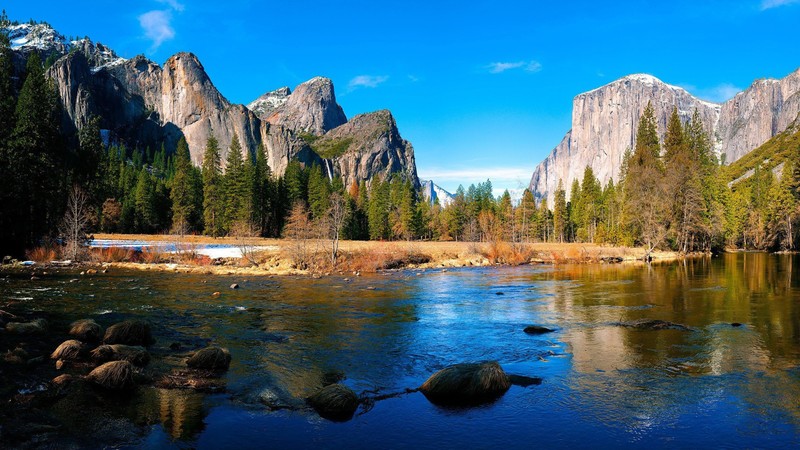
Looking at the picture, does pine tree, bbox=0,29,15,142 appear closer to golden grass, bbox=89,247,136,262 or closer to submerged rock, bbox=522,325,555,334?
golden grass, bbox=89,247,136,262

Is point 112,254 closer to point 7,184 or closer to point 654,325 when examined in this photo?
point 7,184

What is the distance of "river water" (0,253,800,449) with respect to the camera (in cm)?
913

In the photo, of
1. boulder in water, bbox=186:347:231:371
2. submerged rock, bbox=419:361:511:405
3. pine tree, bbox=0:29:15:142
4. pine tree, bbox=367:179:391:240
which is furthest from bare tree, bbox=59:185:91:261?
pine tree, bbox=367:179:391:240

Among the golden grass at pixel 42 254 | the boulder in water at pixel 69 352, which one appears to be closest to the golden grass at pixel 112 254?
the golden grass at pixel 42 254

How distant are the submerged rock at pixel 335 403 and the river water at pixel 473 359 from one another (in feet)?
0.76

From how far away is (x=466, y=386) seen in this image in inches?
445

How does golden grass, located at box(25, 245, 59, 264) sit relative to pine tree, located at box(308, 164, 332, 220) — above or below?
below

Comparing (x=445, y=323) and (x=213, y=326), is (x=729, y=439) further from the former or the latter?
(x=213, y=326)

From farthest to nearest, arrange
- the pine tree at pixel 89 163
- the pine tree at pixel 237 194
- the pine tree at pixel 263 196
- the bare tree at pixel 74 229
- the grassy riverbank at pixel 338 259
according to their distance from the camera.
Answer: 1. the pine tree at pixel 263 196
2. the pine tree at pixel 237 194
3. the pine tree at pixel 89 163
4. the bare tree at pixel 74 229
5. the grassy riverbank at pixel 338 259

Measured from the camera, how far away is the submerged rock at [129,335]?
1485 cm

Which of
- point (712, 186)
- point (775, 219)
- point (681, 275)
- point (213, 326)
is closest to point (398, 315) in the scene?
point (213, 326)

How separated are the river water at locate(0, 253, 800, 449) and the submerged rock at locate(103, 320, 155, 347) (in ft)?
2.81

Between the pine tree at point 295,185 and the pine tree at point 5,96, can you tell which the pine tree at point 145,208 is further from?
the pine tree at point 5,96

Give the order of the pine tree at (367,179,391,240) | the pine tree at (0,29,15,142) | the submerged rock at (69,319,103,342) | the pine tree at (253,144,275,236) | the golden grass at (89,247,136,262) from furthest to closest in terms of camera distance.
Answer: the pine tree at (367,179,391,240) → the pine tree at (253,144,275,236) → the golden grass at (89,247,136,262) → the pine tree at (0,29,15,142) → the submerged rock at (69,319,103,342)
